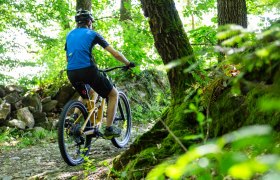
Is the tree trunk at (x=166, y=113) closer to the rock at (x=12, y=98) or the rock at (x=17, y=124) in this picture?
the rock at (x=17, y=124)

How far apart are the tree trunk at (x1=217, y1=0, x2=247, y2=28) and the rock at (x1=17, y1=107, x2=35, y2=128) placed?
6.40 meters

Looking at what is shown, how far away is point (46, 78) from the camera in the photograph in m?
12.9

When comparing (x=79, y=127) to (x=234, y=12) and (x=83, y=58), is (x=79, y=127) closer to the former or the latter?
(x=83, y=58)

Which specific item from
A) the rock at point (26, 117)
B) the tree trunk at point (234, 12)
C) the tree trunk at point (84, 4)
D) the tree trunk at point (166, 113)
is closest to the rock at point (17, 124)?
the rock at point (26, 117)

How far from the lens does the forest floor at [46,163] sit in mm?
4305

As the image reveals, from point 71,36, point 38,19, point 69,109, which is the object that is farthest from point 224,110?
point 38,19

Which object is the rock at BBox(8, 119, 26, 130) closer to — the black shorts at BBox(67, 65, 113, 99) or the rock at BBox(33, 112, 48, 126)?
the rock at BBox(33, 112, 48, 126)

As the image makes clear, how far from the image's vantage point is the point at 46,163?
5.97 metres

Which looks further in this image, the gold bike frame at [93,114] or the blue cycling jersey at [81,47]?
the gold bike frame at [93,114]

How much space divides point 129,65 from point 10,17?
9.04 metres

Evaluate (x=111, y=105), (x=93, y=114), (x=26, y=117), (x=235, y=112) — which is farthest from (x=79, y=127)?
(x=26, y=117)

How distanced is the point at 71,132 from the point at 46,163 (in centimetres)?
96

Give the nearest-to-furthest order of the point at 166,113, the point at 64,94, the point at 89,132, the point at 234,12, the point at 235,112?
1. the point at 235,112
2. the point at 166,113
3. the point at 89,132
4. the point at 234,12
5. the point at 64,94

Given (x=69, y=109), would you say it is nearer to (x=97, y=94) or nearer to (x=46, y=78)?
(x=97, y=94)
